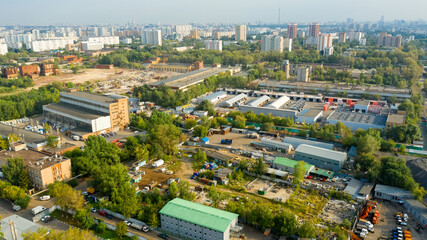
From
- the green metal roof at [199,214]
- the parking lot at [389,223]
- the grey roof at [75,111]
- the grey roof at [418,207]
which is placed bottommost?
the parking lot at [389,223]

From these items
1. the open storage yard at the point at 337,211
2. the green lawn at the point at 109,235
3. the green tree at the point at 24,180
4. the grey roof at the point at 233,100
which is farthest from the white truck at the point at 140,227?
the grey roof at the point at 233,100

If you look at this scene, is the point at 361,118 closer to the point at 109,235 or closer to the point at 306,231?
the point at 306,231

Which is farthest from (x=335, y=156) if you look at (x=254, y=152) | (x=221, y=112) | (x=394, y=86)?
(x=394, y=86)

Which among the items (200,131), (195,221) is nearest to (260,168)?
(195,221)

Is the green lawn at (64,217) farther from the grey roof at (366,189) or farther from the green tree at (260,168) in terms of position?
the grey roof at (366,189)

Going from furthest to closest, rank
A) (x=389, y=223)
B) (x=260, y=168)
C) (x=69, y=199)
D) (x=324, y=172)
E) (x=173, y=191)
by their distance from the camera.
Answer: (x=324, y=172), (x=260, y=168), (x=173, y=191), (x=69, y=199), (x=389, y=223)

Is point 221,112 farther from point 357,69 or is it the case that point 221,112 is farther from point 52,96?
point 357,69
